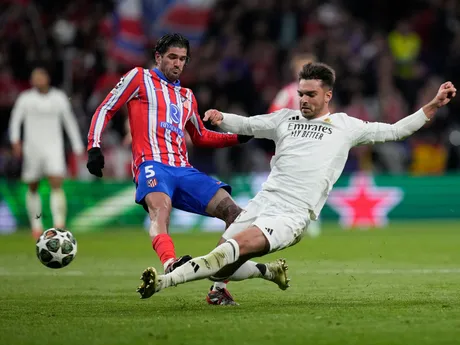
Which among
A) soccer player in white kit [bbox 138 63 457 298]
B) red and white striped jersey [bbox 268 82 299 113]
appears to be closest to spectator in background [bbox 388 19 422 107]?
red and white striped jersey [bbox 268 82 299 113]

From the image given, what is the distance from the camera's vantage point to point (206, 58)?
800 inches

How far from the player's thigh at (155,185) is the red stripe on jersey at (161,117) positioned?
110 mm

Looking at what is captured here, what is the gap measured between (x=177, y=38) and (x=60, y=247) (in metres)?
2.10

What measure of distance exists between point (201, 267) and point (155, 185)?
1407 millimetres

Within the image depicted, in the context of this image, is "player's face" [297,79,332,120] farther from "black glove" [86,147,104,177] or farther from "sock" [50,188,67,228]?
"sock" [50,188,67,228]

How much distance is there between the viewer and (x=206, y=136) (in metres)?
8.78

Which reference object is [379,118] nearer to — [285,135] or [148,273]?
[285,135]

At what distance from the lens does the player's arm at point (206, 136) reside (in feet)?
28.4

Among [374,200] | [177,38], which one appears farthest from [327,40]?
[177,38]

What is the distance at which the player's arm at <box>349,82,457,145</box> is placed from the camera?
764 centimetres

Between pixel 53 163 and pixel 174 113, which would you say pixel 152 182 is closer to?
pixel 174 113

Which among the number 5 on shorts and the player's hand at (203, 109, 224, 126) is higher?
the player's hand at (203, 109, 224, 126)

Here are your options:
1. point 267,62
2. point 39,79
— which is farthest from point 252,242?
point 267,62

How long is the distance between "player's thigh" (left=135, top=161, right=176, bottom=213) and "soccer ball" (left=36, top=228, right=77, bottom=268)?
913mm
